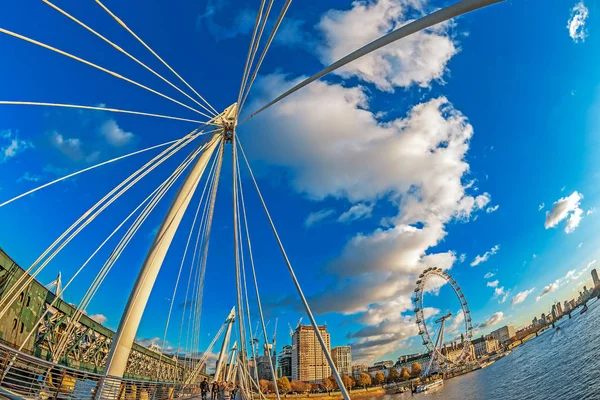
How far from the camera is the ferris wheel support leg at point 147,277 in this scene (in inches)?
473

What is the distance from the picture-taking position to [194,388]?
2688 cm

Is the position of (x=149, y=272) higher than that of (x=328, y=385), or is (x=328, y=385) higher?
(x=149, y=272)

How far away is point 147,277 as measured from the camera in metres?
13.0

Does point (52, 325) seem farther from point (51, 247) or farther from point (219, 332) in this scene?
point (219, 332)

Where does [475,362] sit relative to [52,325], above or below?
below

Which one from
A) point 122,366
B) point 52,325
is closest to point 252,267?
point 122,366

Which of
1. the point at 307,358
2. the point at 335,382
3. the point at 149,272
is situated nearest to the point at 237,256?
the point at 149,272

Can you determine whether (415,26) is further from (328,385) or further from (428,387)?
(328,385)

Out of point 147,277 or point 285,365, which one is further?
point 285,365

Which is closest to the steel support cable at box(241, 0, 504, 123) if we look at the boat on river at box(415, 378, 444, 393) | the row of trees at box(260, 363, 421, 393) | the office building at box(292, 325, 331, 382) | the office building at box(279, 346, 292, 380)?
the boat on river at box(415, 378, 444, 393)

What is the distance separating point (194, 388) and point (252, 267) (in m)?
18.5

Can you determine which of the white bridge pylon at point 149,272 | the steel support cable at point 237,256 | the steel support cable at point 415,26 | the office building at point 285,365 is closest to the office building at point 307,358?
the office building at point 285,365

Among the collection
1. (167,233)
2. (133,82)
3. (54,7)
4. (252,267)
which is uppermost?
(133,82)

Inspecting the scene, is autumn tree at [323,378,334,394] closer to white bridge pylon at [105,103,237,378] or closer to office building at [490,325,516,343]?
office building at [490,325,516,343]
